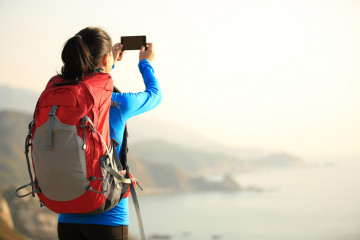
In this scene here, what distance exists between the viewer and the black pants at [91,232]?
101 cm

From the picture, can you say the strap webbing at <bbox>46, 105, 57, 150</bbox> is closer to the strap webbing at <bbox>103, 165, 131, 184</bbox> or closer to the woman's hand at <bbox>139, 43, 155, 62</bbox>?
the strap webbing at <bbox>103, 165, 131, 184</bbox>

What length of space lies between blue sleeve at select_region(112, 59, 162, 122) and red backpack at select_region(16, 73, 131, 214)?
5 cm

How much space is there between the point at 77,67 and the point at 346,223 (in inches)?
1151

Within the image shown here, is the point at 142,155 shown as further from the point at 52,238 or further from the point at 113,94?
the point at 113,94

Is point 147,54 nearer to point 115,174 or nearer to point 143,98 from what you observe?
point 143,98

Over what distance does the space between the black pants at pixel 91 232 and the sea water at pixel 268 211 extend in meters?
22.6

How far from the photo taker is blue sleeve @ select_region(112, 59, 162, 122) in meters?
1.02

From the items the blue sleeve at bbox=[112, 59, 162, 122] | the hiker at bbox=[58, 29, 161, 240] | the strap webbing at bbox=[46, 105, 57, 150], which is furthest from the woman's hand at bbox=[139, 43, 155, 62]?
the strap webbing at bbox=[46, 105, 57, 150]

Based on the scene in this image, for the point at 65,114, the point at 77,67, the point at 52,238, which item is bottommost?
the point at 52,238

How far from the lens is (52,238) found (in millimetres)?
9352

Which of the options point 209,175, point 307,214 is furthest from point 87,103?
point 209,175

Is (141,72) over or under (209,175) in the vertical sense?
over

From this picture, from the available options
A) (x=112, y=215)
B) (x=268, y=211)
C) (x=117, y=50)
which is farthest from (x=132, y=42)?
(x=268, y=211)

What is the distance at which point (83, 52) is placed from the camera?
3.15 feet
